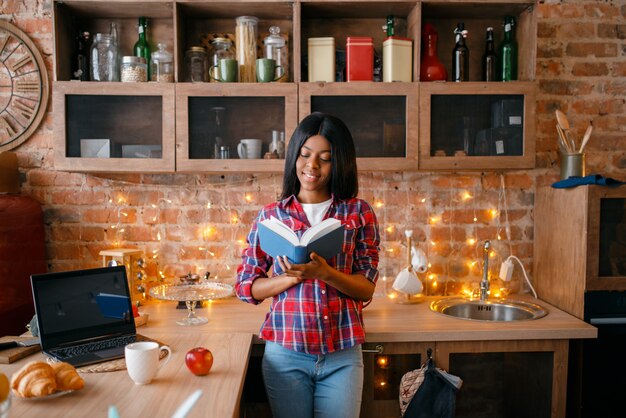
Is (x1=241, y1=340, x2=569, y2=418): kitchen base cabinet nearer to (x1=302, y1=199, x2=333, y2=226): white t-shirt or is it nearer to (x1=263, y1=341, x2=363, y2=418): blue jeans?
(x1=263, y1=341, x2=363, y2=418): blue jeans

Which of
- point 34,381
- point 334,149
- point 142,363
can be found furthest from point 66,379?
point 334,149

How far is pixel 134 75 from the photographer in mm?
2287

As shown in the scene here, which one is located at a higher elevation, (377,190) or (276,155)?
(276,155)

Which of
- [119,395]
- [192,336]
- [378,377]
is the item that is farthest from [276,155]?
[119,395]

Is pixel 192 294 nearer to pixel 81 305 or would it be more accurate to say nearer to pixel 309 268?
pixel 81 305

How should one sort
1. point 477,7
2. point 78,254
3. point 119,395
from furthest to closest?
1. point 78,254
2. point 477,7
3. point 119,395

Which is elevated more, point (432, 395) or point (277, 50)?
point (277, 50)

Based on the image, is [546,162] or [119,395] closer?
[119,395]

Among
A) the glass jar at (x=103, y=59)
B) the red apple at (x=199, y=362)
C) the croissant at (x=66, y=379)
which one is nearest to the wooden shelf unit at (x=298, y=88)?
the glass jar at (x=103, y=59)

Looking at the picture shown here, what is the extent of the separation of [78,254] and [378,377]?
161 centimetres

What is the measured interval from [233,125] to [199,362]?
1166mm

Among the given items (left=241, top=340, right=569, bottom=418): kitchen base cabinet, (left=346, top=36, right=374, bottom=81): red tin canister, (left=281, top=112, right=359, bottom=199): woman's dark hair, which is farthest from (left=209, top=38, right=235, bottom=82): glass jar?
(left=241, top=340, right=569, bottom=418): kitchen base cabinet

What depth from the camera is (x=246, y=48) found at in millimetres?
2359

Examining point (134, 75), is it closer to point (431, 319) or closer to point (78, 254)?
point (78, 254)
